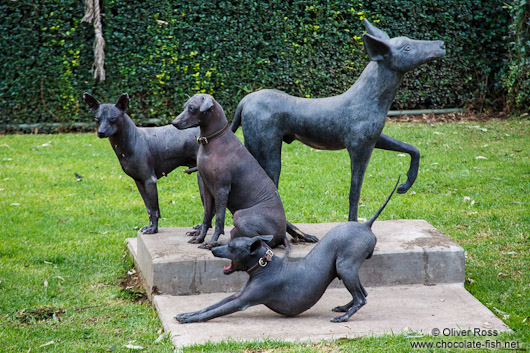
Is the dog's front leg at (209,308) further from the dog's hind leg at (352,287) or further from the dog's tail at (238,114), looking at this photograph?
the dog's tail at (238,114)

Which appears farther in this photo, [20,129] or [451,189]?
[20,129]

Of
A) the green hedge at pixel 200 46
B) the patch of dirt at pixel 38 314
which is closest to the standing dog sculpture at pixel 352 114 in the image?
the patch of dirt at pixel 38 314

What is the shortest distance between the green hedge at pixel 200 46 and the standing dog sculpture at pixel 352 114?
20.4 ft

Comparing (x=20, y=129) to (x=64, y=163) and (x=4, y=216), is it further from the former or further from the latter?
(x=4, y=216)

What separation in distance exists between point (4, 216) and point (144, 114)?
4.67 metres

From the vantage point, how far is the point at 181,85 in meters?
12.4

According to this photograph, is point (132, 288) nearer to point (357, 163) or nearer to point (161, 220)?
point (161, 220)

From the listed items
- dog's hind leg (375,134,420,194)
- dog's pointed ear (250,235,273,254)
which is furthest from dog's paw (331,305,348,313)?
dog's hind leg (375,134,420,194)

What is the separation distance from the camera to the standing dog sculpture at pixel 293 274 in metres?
5.03

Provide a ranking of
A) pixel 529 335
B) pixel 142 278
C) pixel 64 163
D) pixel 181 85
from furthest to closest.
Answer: pixel 181 85, pixel 64 163, pixel 142 278, pixel 529 335

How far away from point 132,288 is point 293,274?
5.98 feet

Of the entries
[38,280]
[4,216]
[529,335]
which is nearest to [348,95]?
[529,335]

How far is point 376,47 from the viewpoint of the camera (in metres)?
5.68

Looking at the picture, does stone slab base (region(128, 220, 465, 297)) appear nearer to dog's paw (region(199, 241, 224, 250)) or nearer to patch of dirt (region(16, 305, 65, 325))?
dog's paw (region(199, 241, 224, 250))
